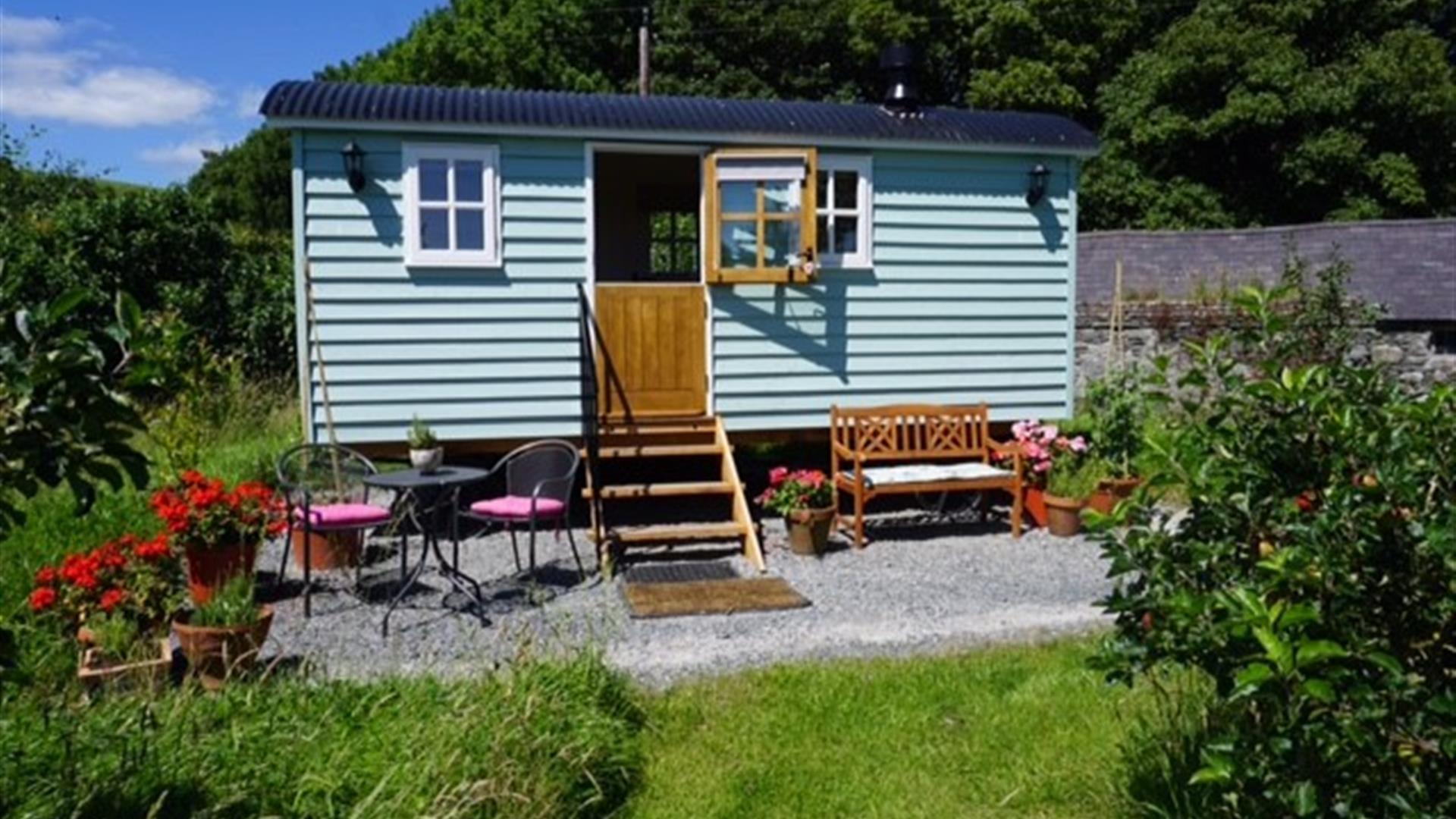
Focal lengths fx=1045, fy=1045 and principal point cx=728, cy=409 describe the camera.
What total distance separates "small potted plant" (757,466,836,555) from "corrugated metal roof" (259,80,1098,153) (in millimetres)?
2575

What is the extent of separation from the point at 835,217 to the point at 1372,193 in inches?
683

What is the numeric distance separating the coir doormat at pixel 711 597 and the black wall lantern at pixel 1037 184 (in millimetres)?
3983

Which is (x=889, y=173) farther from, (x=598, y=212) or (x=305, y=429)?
(x=305, y=429)

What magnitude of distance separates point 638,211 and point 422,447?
4.54 meters

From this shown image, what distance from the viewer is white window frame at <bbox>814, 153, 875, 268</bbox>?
25.8 ft

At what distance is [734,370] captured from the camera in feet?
25.7

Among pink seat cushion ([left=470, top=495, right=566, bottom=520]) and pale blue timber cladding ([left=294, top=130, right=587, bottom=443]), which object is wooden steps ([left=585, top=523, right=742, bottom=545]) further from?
pale blue timber cladding ([left=294, top=130, right=587, bottom=443])

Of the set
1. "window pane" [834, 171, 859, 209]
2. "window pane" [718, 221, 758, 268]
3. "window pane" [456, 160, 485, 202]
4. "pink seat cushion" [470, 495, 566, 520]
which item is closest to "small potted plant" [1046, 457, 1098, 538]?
"window pane" [834, 171, 859, 209]

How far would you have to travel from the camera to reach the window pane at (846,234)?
797 cm

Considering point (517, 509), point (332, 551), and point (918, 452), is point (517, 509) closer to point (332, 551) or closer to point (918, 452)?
point (332, 551)

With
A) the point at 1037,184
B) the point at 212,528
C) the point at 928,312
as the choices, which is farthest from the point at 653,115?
the point at 212,528

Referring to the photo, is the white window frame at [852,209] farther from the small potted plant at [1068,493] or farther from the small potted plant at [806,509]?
the small potted plant at [1068,493]

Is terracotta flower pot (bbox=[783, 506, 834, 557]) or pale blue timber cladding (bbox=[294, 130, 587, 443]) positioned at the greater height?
pale blue timber cladding (bbox=[294, 130, 587, 443])

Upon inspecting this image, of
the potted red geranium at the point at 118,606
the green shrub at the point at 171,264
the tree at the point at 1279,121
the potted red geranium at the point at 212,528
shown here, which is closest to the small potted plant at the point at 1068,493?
the potted red geranium at the point at 212,528
